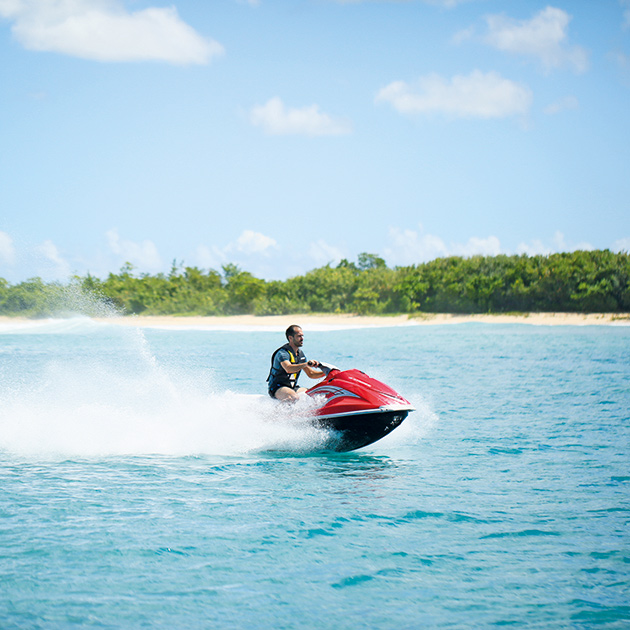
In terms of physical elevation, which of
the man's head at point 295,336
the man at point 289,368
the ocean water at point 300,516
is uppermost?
the man's head at point 295,336

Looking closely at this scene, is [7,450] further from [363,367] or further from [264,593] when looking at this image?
[363,367]

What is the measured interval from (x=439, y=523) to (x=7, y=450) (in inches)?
197

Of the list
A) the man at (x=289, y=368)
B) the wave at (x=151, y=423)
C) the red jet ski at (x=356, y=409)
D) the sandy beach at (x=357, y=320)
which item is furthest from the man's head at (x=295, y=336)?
the sandy beach at (x=357, y=320)

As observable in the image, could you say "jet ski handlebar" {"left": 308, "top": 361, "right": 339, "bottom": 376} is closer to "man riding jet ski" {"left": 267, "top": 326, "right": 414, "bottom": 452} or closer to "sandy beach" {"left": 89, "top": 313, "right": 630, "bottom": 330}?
"man riding jet ski" {"left": 267, "top": 326, "right": 414, "bottom": 452}

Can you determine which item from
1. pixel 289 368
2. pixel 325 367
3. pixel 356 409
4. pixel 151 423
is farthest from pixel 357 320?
pixel 356 409

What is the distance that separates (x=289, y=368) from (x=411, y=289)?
3392 cm

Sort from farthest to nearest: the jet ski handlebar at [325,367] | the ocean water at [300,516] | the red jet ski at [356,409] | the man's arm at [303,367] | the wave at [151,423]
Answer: the wave at [151,423]
the jet ski handlebar at [325,367]
the man's arm at [303,367]
the red jet ski at [356,409]
the ocean water at [300,516]

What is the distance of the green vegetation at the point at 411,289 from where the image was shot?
3688 cm

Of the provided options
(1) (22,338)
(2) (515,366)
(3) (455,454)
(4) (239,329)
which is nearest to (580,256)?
(4) (239,329)

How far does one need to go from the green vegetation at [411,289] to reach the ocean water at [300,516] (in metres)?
26.9

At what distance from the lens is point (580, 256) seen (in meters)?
38.5

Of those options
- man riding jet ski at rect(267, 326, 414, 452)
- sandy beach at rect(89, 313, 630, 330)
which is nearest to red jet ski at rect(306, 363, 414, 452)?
man riding jet ski at rect(267, 326, 414, 452)

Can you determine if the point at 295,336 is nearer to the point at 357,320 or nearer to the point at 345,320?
the point at 357,320

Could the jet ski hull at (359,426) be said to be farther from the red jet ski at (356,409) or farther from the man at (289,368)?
the man at (289,368)
